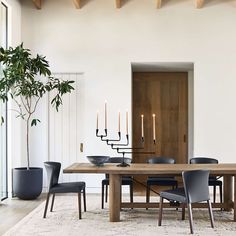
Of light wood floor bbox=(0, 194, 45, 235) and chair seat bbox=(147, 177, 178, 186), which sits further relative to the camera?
chair seat bbox=(147, 177, 178, 186)

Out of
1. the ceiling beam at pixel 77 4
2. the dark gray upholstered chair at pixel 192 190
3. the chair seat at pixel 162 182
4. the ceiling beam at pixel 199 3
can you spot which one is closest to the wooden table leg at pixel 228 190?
the chair seat at pixel 162 182

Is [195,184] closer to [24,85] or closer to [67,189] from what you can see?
[67,189]

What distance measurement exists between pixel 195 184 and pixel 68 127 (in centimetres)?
335

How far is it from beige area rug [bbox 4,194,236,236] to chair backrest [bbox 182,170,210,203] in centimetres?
37

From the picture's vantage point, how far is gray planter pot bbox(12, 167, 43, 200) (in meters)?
6.39

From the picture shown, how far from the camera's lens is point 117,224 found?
4848 mm

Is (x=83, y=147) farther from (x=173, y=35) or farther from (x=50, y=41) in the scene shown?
(x=173, y=35)

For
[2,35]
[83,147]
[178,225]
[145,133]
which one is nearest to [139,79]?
[145,133]

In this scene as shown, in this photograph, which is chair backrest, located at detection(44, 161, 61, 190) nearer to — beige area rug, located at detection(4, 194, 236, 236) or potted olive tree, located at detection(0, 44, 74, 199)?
beige area rug, located at detection(4, 194, 236, 236)

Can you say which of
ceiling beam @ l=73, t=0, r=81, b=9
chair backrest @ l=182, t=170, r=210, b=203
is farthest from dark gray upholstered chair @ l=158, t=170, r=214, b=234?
ceiling beam @ l=73, t=0, r=81, b=9

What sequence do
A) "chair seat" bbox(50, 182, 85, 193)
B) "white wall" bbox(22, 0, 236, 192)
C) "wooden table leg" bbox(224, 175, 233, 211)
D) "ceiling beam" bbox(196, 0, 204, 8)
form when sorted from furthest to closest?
"white wall" bbox(22, 0, 236, 192) → "ceiling beam" bbox(196, 0, 204, 8) → "wooden table leg" bbox(224, 175, 233, 211) → "chair seat" bbox(50, 182, 85, 193)

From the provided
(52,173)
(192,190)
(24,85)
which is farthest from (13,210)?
(192,190)

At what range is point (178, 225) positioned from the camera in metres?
4.81

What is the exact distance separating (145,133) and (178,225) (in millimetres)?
3458
